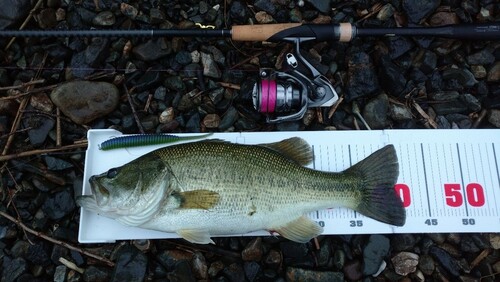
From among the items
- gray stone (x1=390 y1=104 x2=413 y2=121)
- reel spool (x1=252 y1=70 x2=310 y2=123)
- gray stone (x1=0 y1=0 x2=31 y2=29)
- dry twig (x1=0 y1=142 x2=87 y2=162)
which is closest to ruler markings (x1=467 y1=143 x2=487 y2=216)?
gray stone (x1=390 y1=104 x2=413 y2=121)

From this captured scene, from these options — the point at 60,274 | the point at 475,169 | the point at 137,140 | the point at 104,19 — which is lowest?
the point at 60,274

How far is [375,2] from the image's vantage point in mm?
3736

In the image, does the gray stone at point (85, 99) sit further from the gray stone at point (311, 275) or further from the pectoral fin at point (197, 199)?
the gray stone at point (311, 275)

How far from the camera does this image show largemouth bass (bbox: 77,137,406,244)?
2773 millimetres

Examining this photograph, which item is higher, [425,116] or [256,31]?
[256,31]

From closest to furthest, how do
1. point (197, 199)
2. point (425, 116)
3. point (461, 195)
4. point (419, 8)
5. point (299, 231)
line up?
1. point (197, 199)
2. point (299, 231)
3. point (461, 195)
4. point (425, 116)
5. point (419, 8)

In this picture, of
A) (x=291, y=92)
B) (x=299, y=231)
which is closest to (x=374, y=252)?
(x=299, y=231)

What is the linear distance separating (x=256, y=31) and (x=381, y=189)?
161 cm

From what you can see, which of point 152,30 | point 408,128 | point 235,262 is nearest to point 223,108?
point 152,30

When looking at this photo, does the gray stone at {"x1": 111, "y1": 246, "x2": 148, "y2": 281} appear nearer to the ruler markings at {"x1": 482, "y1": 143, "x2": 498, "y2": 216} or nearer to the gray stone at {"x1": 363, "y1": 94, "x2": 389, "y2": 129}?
the gray stone at {"x1": 363, "y1": 94, "x2": 389, "y2": 129}

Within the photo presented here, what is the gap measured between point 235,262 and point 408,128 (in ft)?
6.12

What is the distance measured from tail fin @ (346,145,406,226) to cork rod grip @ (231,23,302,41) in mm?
1293

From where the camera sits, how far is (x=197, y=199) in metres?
2.77

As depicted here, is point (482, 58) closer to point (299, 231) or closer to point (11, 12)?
point (299, 231)
